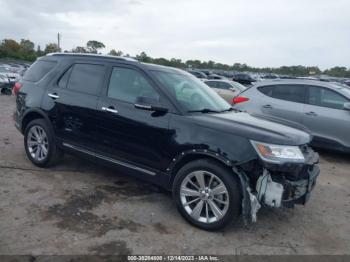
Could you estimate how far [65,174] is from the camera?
18.2 feet

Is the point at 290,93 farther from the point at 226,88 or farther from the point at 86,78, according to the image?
the point at 226,88

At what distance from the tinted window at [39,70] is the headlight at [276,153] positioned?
11.7 ft

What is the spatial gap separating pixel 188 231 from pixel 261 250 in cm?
81

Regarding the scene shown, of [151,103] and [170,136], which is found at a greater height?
[151,103]

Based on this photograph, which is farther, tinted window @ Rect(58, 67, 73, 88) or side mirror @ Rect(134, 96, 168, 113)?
tinted window @ Rect(58, 67, 73, 88)

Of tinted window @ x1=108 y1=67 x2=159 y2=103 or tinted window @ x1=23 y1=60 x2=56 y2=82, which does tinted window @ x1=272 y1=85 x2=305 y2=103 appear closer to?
tinted window @ x1=108 y1=67 x2=159 y2=103

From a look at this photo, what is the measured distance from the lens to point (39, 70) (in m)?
5.84

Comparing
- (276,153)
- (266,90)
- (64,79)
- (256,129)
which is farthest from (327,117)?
(64,79)

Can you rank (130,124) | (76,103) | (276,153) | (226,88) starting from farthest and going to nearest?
(226,88) < (76,103) < (130,124) < (276,153)

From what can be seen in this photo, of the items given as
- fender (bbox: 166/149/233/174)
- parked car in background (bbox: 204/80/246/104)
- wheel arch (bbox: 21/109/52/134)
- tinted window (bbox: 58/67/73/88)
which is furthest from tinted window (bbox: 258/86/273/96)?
parked car in background (bbox: 204/80/246/104)

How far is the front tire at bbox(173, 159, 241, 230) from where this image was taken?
3.83 m

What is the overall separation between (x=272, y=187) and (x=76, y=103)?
9.59 ft

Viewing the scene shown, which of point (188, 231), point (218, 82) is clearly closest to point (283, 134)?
point (188, 231)

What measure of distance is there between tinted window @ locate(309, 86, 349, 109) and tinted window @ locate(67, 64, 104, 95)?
4867 millimetres
